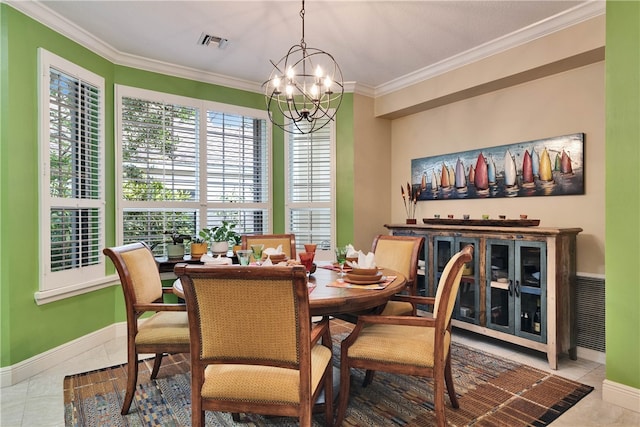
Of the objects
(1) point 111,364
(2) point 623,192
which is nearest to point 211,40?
(1) point 111,364

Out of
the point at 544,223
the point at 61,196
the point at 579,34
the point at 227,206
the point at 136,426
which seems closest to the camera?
the point at 136,426

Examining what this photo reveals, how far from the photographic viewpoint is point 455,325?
366 cm

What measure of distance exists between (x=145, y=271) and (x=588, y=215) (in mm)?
3461

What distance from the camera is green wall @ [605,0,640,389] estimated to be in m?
2.26

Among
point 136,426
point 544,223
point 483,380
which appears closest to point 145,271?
point 136,426

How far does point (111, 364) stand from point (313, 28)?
321 cm

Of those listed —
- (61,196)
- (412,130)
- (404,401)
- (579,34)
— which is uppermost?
(579,34)

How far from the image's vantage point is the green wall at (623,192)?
2262mm

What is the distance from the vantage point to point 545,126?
3.38 meters

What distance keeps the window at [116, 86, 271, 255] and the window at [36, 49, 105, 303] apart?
23 cm

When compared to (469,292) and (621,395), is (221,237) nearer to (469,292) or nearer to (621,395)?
(469,292)

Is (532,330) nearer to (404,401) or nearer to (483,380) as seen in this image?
(483,380)

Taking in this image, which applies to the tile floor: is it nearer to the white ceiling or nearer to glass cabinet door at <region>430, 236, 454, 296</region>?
glass cabinet door at <region>430, 236, 454, 296</region>

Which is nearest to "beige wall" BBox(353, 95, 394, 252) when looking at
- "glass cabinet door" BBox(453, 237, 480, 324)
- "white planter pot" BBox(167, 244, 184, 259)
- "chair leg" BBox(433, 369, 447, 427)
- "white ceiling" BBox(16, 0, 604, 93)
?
"white ceiling" BBox(16, 0, 604, 93)
